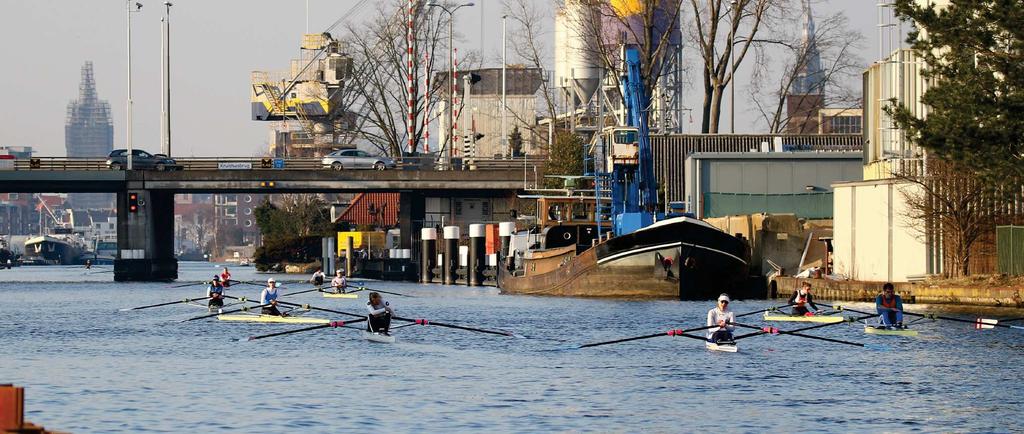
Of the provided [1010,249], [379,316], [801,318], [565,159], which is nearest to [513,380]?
[379,316]

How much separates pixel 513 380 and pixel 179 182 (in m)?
65.3

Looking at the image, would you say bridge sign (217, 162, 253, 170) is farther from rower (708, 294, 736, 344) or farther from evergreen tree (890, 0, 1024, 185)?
rower (708, 294, 736, 344)

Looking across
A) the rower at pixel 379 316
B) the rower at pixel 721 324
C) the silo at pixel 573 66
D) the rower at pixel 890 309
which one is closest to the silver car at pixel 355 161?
the silo at pixel 573 66

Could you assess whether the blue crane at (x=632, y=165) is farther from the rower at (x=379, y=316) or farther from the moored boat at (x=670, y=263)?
the rower at (x=379, y=316)

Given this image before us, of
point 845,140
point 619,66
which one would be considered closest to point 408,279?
point 619,66

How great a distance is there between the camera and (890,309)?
4491cm

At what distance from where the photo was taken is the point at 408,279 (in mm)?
114312

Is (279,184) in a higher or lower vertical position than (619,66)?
lower

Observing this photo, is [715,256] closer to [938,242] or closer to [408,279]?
[938,242]

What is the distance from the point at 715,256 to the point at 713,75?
77.0ft

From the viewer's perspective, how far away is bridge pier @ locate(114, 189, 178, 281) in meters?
99.6

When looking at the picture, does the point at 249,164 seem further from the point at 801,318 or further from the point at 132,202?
the point at 801,318

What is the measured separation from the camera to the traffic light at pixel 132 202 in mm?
98812

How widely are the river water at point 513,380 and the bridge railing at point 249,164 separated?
43839 millimetres
